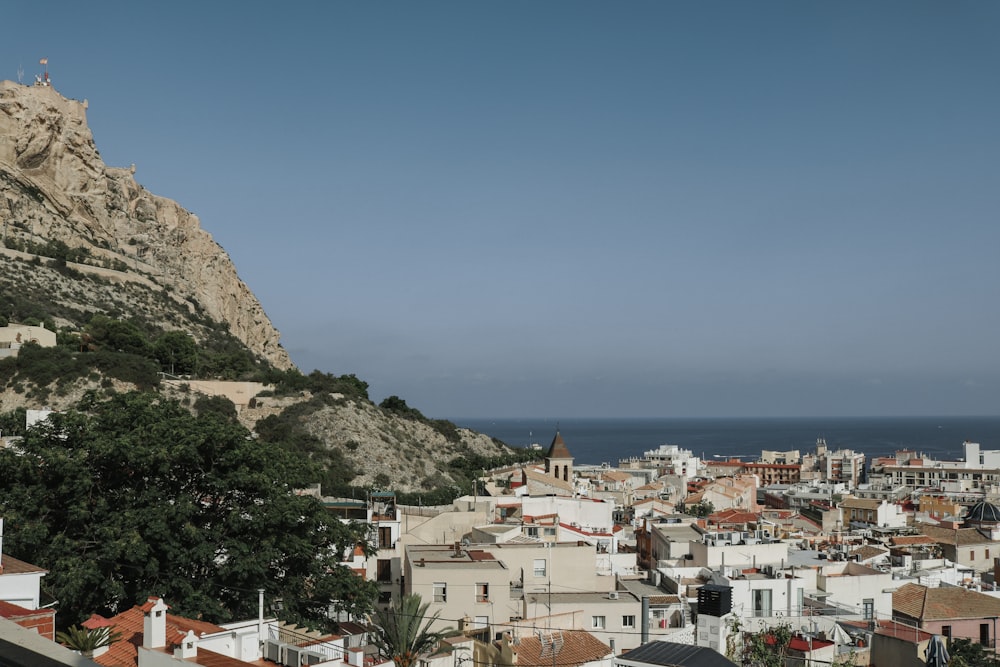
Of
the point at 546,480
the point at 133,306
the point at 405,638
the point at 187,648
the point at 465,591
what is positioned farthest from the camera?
the point at 133,306

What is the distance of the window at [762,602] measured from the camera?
22.9 m

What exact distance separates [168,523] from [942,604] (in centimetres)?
1992

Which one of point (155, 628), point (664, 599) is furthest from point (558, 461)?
point (155, 628)

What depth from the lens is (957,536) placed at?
43094mm

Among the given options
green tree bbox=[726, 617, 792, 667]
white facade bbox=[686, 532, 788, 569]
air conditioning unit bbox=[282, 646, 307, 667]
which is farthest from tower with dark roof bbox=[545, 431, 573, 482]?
air conditioning unit bbox=[282, 646, 307, 667]

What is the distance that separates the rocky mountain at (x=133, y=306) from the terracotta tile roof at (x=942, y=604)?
30.0m

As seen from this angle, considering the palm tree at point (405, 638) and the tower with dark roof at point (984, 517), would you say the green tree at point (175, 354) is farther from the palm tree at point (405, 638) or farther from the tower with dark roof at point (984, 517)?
the tower with dark roof at point (984, 517)

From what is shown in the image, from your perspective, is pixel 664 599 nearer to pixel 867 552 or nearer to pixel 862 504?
pixel 867 552

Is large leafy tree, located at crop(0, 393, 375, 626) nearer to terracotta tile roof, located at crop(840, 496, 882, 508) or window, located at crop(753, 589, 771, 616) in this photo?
window, located at crop(753, 589, 771, 616)

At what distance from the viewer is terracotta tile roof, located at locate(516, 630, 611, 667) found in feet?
57.1

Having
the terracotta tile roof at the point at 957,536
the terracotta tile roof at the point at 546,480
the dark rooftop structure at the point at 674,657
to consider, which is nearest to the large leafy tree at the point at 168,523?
the dark rooftop structure at the point at 674,657

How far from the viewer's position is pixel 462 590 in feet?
67.4

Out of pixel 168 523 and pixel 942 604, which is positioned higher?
pixel 168 523

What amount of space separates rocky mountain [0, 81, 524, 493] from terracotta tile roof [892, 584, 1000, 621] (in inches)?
1180
